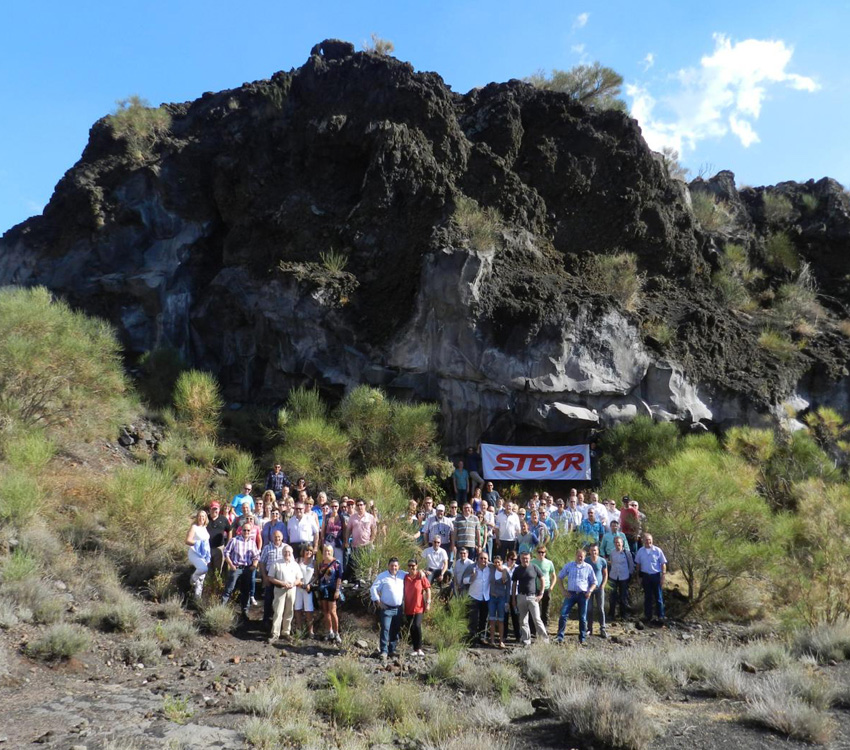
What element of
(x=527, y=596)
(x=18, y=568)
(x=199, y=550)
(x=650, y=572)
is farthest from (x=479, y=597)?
(x=18, y=568)

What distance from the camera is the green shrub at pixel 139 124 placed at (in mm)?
27406

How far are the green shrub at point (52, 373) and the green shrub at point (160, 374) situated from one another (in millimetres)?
2408

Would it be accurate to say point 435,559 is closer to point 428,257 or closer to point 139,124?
point 428,257

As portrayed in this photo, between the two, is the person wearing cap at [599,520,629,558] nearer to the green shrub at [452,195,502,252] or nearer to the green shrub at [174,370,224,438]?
the green shrub at [452,195,502,252]

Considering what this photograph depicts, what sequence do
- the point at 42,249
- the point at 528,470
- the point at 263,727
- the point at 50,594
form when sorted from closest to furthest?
the point at 263,727 → the point at 50,594 → the point at 528,470 → the point at 42,249

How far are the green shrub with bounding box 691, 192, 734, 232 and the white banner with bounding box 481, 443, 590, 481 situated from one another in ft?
40.5

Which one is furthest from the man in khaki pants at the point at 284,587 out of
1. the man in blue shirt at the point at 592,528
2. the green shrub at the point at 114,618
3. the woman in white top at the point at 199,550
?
the man in blue shirt at the point at 592,528

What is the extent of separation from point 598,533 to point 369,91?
56.4 feet

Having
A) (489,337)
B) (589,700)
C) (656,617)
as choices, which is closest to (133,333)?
(489,337)

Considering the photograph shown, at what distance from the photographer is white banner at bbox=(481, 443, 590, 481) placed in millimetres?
19297

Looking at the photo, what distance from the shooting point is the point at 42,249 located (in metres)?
25.7

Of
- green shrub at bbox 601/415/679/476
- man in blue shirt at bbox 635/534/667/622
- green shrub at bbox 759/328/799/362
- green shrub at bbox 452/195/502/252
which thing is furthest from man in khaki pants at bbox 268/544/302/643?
green shrub at bbox 759/328/799/362

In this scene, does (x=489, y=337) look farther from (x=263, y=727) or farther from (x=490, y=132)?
(x=263, y=727)

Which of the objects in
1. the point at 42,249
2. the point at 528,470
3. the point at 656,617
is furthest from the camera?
the point at 42,249
